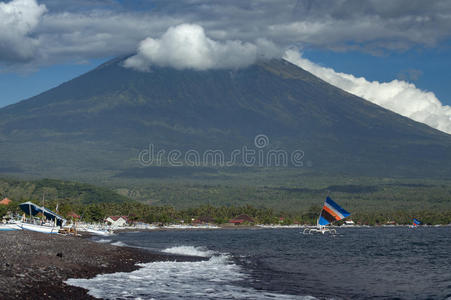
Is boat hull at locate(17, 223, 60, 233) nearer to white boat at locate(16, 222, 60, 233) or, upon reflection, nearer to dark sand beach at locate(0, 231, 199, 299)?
white boat at locate(16, 222, 60, 233)

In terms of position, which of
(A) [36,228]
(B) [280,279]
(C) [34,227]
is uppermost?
(C) [34,227]

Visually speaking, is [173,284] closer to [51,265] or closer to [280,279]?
[51,265]

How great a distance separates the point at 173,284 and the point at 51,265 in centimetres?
751

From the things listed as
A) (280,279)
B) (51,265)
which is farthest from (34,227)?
(280,279)

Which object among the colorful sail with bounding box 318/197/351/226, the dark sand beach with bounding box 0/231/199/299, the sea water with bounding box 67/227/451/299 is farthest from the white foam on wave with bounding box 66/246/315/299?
the colorful sail with bounding box 318/197/351/226

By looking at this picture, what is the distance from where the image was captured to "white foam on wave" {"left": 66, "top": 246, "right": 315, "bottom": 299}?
99.5 feet

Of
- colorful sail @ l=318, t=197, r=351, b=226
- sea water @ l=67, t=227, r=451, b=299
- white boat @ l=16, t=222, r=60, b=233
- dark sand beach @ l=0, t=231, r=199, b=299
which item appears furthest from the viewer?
colorful sail @ l=318, t=197, r=351, b=226

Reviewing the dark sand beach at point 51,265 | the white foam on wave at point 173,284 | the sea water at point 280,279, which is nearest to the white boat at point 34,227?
the dark sand beach at point 51,265

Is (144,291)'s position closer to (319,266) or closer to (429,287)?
(429,287)

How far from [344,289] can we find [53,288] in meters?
17.1

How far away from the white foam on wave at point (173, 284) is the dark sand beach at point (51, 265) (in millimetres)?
1242

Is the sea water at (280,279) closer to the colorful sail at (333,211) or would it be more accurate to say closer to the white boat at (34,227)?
the white boat at (34,227)

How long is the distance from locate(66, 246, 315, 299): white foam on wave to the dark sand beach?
124cm

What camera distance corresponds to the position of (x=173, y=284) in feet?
113
